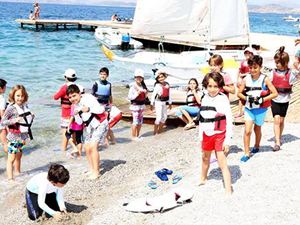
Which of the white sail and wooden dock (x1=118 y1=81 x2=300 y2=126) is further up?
the white sail

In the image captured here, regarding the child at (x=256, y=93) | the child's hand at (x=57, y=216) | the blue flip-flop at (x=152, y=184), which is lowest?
the child's hand at (x=57, y=216)

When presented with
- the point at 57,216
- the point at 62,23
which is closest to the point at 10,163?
the point at 57,216

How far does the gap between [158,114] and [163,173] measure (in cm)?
368

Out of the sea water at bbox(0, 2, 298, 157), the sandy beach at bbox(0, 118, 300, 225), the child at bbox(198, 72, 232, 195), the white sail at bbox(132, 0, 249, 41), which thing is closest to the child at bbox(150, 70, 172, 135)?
the sandy beach at bbox(0, 118, 300, 225)

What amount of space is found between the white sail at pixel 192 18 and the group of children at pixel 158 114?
627 centimetres

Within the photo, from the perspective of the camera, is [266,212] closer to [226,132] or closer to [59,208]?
[226,132]

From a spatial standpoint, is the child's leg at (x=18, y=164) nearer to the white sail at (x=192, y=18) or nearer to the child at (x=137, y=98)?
the child at (x=137, y=98)

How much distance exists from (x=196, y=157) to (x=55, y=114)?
6.67 metres

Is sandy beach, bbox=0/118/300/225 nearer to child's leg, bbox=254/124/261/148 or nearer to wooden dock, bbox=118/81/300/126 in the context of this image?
child's leg, bbox=254/124/261/148

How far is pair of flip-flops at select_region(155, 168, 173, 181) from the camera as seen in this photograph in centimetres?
676

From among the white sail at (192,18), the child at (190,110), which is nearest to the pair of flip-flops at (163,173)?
the child at (190,110)

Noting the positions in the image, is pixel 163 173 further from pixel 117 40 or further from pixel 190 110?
pixel 117 40

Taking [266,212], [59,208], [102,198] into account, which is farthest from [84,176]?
[266,212]

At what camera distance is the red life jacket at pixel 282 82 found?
7020 millimetres
